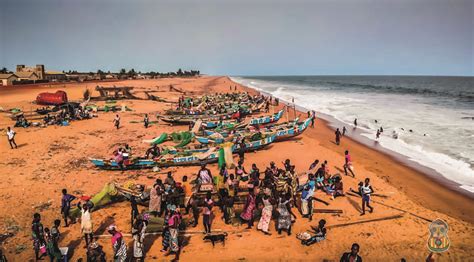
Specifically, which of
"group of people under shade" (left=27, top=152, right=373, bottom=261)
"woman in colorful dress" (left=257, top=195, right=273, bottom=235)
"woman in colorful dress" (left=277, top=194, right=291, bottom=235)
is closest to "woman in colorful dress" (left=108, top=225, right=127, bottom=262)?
"group of people under shade" (left=27, top=152, right=373, bottom=261)

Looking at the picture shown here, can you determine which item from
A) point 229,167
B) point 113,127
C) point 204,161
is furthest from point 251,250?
point 113,127

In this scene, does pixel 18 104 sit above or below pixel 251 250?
above

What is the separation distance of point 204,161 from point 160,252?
23.3 feet

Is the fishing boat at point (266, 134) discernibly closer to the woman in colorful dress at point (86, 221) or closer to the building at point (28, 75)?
the woman in colorful dress at point (86, 221)

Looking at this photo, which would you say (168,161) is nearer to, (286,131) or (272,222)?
(272,222)

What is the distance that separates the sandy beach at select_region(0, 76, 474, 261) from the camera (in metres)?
8.61

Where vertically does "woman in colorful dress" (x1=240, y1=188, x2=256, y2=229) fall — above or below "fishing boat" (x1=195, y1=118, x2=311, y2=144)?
below

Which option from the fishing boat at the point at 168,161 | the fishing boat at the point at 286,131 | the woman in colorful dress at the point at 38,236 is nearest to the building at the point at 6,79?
the fishing boat at the point at 168,161

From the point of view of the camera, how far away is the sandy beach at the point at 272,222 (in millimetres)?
8609

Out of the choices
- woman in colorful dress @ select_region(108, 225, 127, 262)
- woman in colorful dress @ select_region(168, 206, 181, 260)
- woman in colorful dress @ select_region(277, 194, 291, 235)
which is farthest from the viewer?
woman in colorful dress @ select_region(277, 194, 291, 235)

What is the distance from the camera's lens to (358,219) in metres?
10.2

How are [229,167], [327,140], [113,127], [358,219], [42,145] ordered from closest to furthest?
[358,219]
[229,167]
[42,145]
[327,140]
[113,127]

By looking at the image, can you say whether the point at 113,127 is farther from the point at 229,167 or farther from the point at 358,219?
the point at 358,219

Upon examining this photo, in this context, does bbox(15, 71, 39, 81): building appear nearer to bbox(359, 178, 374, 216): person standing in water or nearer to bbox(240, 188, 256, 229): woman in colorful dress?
bbox(240, 188, 256, 229): woman in colorful dress
